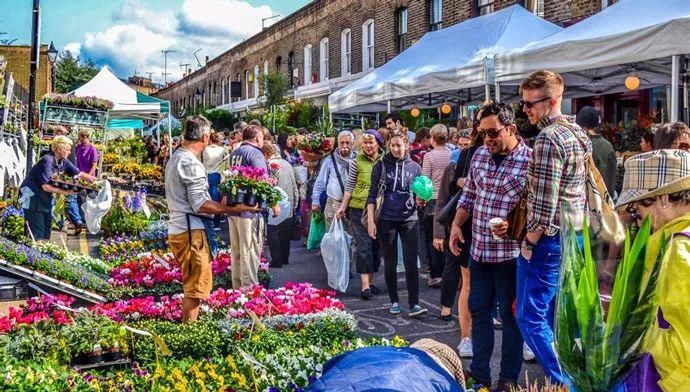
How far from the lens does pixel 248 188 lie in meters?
6.51

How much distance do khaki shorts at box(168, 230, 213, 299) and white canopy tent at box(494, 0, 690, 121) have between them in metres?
4.73

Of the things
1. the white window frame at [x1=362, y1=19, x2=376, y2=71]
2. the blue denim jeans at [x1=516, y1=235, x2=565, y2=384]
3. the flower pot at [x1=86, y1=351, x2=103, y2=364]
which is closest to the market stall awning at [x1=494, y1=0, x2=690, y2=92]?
the blue denim jeans at [x1=516, y1=235, x2=565, y2=384]

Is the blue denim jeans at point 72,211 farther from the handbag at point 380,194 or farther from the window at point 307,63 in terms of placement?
the window at point 307,63

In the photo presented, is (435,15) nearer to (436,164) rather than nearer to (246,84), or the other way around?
(436,164)

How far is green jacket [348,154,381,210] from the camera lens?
26.2ft

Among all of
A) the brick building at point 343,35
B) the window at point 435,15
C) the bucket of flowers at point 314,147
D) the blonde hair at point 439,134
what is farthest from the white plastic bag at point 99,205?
the window at point 435,15

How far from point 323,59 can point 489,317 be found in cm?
2651

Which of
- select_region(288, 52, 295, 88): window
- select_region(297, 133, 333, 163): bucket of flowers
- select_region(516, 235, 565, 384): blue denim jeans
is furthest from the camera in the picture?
select_region(288, 52, 295, 88): window

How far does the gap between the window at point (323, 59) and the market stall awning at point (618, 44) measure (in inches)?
808

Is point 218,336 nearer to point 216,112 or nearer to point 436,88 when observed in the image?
point 436,88

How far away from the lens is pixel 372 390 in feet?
7.47

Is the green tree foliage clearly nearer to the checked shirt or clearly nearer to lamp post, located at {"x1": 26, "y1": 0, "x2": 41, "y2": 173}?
lamp post, located at {"x1": 26, "y1": 0, "x2": 41, "y2": 173}

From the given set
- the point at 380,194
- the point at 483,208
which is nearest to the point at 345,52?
the point at 380,194

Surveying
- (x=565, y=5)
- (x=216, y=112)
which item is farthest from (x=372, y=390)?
(x=216, y=112)
